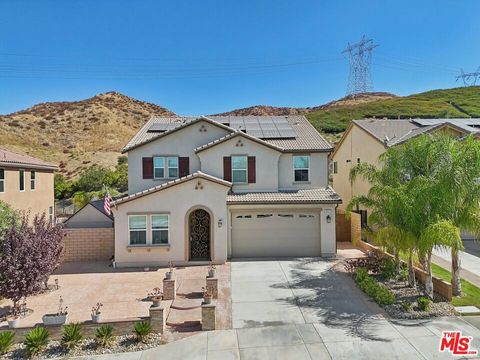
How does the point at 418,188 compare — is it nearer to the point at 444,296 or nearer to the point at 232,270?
the point at 444,296

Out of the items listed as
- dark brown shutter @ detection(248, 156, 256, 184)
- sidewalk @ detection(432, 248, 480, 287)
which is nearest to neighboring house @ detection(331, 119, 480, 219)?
sidewalk @ detection(432, 248, 480, 287)

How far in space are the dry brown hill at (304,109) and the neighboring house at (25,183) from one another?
7451 cm

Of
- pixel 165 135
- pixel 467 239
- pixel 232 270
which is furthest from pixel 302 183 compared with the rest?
pixel 467 239

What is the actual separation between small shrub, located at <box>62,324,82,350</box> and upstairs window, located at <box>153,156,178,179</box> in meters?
12.3

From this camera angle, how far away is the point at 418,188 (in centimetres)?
1208

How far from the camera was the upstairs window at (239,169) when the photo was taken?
2045cm

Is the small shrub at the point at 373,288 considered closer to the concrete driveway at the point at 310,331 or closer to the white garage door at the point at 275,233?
the concrete driveway at the point at 310,331

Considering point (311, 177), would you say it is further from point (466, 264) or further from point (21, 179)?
point (21, 179)

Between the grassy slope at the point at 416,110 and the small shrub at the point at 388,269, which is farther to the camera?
the grassy slope at the point at 416,110

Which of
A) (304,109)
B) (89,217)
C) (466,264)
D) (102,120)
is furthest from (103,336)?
(304,109)

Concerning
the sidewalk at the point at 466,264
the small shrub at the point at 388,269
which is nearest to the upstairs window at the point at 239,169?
the small shrub at the point at 388,269

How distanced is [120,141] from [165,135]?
58.4 m

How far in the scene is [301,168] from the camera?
824 inches

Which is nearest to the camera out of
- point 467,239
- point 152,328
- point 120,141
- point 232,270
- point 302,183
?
point 152,328
